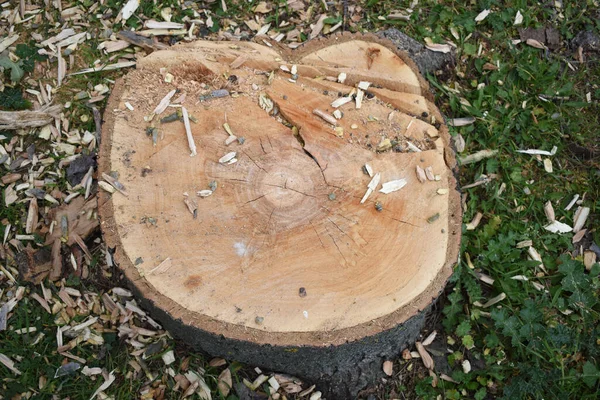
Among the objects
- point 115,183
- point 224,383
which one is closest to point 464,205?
point 224,383

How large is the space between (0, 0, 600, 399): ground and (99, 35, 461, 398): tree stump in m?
0.39

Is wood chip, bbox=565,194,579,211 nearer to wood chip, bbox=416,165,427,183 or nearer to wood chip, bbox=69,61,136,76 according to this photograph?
wood chip, bbox=416,165,427,183

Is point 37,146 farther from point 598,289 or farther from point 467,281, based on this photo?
point 598,289

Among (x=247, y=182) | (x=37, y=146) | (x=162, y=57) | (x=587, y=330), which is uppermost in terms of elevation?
(x=162, y=57)

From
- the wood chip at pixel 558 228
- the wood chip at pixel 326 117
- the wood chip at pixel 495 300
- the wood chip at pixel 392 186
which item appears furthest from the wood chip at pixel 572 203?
the wood chip at pixel 326 117

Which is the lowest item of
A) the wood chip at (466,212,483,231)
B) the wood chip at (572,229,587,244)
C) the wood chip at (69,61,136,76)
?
the wood chip at (572,229,587,244)

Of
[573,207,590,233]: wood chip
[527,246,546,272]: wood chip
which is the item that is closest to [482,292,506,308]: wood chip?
[527,246,546,272]: wood chip

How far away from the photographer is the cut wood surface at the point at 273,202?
83.0 inches

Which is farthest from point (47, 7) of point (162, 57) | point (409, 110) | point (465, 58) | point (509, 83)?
point (509, 83)

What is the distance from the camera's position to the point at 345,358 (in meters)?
2.39

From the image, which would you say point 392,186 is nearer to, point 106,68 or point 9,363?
point 106,68

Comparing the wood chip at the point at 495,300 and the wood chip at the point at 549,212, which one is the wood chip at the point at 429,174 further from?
the wood chip at the point at 549,212

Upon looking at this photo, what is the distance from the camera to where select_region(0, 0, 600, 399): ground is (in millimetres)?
2660

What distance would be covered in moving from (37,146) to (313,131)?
1.64 meters
